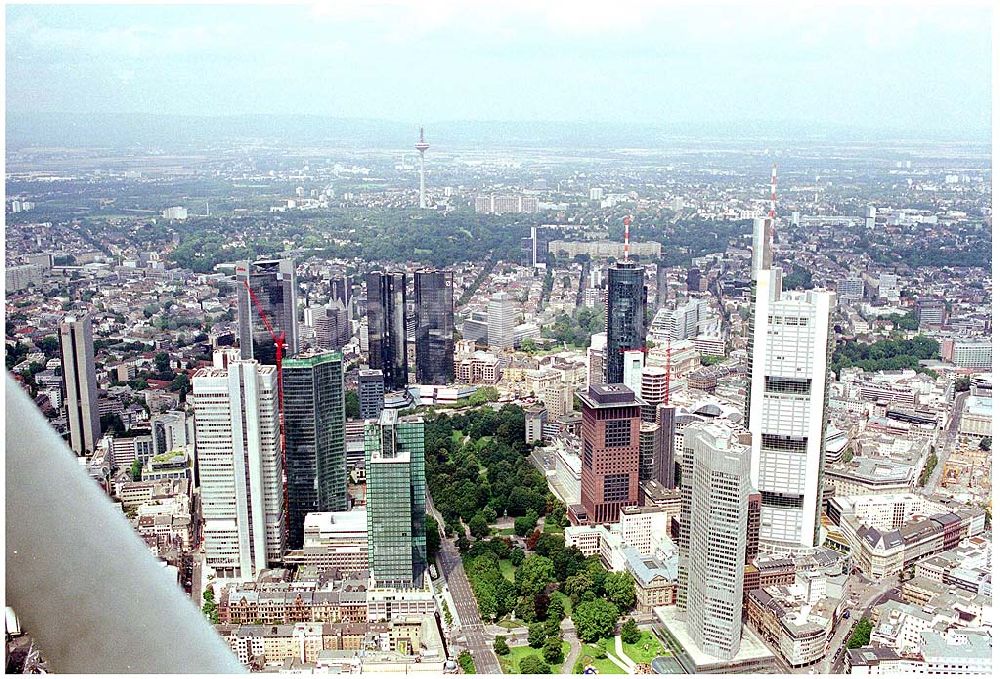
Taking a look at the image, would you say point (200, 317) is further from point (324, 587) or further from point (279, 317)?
point (324, 587)

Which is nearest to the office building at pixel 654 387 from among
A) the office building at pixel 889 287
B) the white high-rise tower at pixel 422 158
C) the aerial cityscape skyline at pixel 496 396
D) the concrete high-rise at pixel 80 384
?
the aerial cityscape skyline at pixel 496 396

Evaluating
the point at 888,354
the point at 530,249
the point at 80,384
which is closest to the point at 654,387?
the point at 888,354

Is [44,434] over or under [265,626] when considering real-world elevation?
over

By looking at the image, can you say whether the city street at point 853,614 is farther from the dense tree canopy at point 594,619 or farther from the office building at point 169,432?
the office building at point 169,432

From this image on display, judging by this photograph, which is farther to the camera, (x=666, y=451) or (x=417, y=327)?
(x=417, y=327)

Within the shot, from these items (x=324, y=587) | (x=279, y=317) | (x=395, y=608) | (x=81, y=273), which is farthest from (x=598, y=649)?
(x=81, y=273)

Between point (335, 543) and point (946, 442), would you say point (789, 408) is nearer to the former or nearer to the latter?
point (946, 442)

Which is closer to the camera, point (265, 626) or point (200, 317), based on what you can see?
point (265, 626)

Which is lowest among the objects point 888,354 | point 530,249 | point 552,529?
point 552,529
